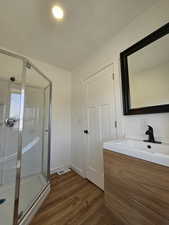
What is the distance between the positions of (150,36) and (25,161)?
2.53 m

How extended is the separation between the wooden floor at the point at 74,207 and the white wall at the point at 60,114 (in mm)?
601

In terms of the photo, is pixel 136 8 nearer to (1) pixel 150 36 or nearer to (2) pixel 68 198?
(1) pixel 150 36

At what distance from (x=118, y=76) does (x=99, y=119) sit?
760 millimetres

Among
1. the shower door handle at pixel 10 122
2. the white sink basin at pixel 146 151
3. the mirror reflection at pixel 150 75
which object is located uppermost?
the mirror reflection at pixel 150 75

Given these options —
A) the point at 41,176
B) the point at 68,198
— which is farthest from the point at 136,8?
the point at 41,176

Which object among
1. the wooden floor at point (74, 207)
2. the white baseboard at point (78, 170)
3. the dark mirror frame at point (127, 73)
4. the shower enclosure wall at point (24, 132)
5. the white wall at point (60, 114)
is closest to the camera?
the dark mirror frame at point (127, 73)

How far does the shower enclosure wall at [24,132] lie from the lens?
138cm

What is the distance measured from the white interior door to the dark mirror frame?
0.22m

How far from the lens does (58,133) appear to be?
2457 mm

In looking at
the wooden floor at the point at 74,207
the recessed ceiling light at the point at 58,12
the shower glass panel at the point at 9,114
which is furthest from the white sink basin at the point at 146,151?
the recessed ceiling light at the point at 58,12

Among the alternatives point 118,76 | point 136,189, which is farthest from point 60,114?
point 136,189

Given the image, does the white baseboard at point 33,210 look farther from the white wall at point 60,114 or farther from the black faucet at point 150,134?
the black faucet at point 150,134

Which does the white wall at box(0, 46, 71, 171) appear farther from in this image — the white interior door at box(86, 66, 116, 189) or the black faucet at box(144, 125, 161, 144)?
the black faucet at box(144, 125, 161, 144)

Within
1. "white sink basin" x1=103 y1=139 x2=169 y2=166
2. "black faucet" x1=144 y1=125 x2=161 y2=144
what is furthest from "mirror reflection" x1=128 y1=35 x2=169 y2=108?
"white sink basin" x1=103 y1=139 x2=169 y2=166
